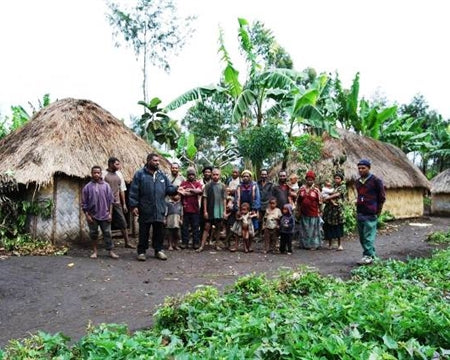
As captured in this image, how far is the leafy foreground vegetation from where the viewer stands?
2773 mm

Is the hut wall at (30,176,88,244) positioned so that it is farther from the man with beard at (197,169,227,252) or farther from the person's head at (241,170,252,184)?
the person's head at (241,170,252,184)

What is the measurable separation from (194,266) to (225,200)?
6.70 feet

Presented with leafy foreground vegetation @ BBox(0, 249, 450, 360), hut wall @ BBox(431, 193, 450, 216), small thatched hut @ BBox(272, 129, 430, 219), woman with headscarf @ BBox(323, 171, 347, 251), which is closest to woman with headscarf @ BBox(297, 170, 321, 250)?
woman with headscarf @ BBox(323, 171, 347, 251)

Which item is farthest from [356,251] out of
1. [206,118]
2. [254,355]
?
[206,118]

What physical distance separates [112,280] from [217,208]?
317 cm

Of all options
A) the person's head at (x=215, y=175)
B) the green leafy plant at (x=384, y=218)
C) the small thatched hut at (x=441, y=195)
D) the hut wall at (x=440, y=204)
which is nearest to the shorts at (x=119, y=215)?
the person's head at (x=215, y=175)

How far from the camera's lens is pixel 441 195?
23.3 m

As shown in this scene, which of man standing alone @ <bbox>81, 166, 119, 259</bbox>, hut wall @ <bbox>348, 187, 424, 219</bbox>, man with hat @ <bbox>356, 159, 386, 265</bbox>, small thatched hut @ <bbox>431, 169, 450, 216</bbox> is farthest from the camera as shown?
small thatched hut @ <bbox>431, 169, 450, 216</bbox>

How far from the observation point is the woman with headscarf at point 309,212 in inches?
392

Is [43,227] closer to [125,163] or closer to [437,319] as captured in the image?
[125,163]

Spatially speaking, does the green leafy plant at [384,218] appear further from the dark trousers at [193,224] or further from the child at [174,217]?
the child at [174,217]

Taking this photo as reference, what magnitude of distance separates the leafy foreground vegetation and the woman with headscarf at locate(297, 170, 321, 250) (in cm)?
552

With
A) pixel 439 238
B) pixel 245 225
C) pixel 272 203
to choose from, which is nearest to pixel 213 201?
pixel 245 225

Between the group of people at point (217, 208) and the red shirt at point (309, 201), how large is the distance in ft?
0.06
